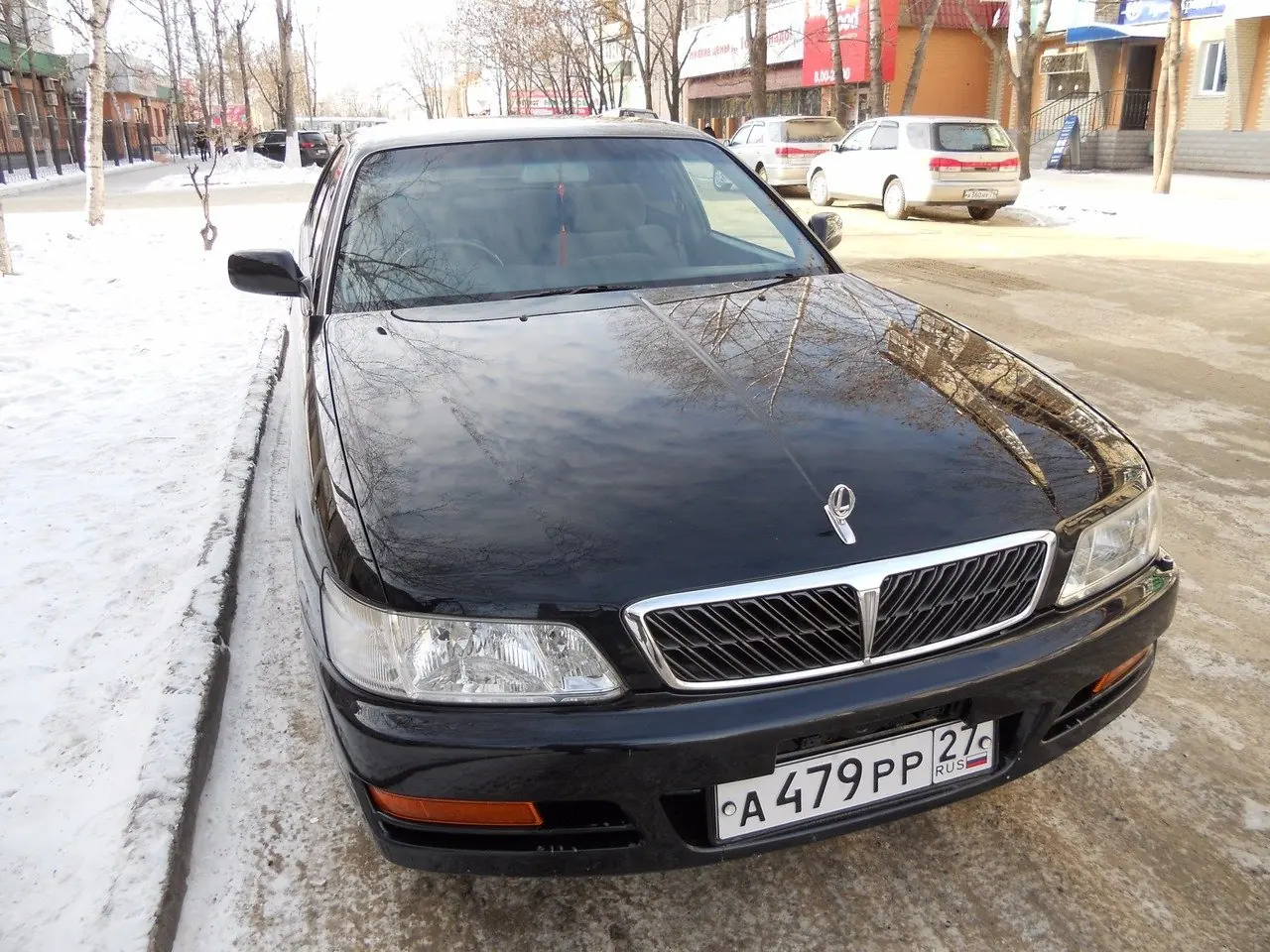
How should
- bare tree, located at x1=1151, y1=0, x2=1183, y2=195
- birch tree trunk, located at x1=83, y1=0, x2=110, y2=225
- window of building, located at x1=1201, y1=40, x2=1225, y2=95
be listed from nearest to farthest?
birch tree trunk, located at x1=83, y1=0, x2=110, y2=225 < bare tree, located at x1=1151, y1=0, x2=1183, y2=195 < window of building, located at x1=1201, y1=40, x2=1225, y2=95

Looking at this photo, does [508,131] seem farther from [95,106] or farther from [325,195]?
[95,106]

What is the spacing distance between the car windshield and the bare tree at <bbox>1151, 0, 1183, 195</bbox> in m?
14.3

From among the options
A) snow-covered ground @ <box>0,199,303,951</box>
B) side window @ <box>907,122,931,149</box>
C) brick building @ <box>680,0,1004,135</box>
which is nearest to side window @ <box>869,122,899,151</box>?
side window @ <box>907,122,931,149</box>

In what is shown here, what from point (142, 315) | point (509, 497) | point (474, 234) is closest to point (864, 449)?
point (509, 497)

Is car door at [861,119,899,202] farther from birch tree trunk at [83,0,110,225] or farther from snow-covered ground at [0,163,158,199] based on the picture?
snow-covered ground at [0,163,158,199]

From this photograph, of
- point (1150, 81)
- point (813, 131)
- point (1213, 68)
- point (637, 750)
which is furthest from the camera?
point (1150, 81)

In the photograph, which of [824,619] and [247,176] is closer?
[824,619]

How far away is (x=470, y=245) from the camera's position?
305 centimetres

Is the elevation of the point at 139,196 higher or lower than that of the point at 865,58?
lower

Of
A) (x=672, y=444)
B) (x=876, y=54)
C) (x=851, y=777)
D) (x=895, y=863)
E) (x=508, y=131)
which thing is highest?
(x=876, y=54)

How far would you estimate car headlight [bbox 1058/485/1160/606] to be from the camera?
6.43ft

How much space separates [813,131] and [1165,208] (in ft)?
22.3

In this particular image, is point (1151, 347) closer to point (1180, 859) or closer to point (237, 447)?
point (1180, 859)

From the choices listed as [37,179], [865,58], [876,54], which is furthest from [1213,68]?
[37,179]
